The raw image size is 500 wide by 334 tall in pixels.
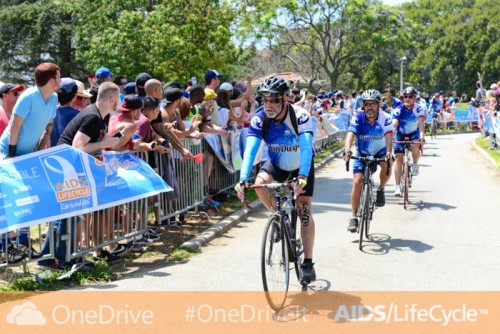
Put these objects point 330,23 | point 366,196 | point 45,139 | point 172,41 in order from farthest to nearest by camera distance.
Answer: point 330,23 → point 172,41 → point 366,196 → point 45,139

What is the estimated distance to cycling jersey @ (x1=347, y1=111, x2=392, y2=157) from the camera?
30.0ft

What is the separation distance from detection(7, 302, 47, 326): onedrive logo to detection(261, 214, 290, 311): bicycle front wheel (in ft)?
6.23

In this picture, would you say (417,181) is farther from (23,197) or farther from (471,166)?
Answer: (23,197)

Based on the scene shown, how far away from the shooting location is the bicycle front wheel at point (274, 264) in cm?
553

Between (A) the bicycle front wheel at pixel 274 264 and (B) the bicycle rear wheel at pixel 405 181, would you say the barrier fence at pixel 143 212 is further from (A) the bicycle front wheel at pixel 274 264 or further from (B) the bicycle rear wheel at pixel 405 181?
(B) the bicycle rear wheel at pixel 405 181

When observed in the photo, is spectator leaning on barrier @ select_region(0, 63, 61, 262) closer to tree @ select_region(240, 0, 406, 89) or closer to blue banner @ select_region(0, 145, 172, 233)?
blue banner @ select_region(0, 145, 172, 233)

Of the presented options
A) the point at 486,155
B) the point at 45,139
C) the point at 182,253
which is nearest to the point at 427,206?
the point at 182,253

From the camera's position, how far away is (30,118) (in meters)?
6.85

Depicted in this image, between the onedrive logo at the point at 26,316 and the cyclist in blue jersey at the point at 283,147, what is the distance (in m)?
2.02

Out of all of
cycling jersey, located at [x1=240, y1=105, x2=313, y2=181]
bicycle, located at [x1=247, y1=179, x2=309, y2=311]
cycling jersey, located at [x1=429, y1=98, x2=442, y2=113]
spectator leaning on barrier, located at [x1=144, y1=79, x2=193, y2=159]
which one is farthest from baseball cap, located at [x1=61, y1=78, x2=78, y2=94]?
cycling jersey, located at [x1=429, y1=98, x2=442, y2=113]

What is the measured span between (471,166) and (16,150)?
14748mm

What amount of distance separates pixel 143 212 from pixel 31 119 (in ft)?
6.46

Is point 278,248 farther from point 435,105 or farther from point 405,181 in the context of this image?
point 435,105

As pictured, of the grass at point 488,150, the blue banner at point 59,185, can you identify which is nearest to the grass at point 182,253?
the blue banner at point 59,185
